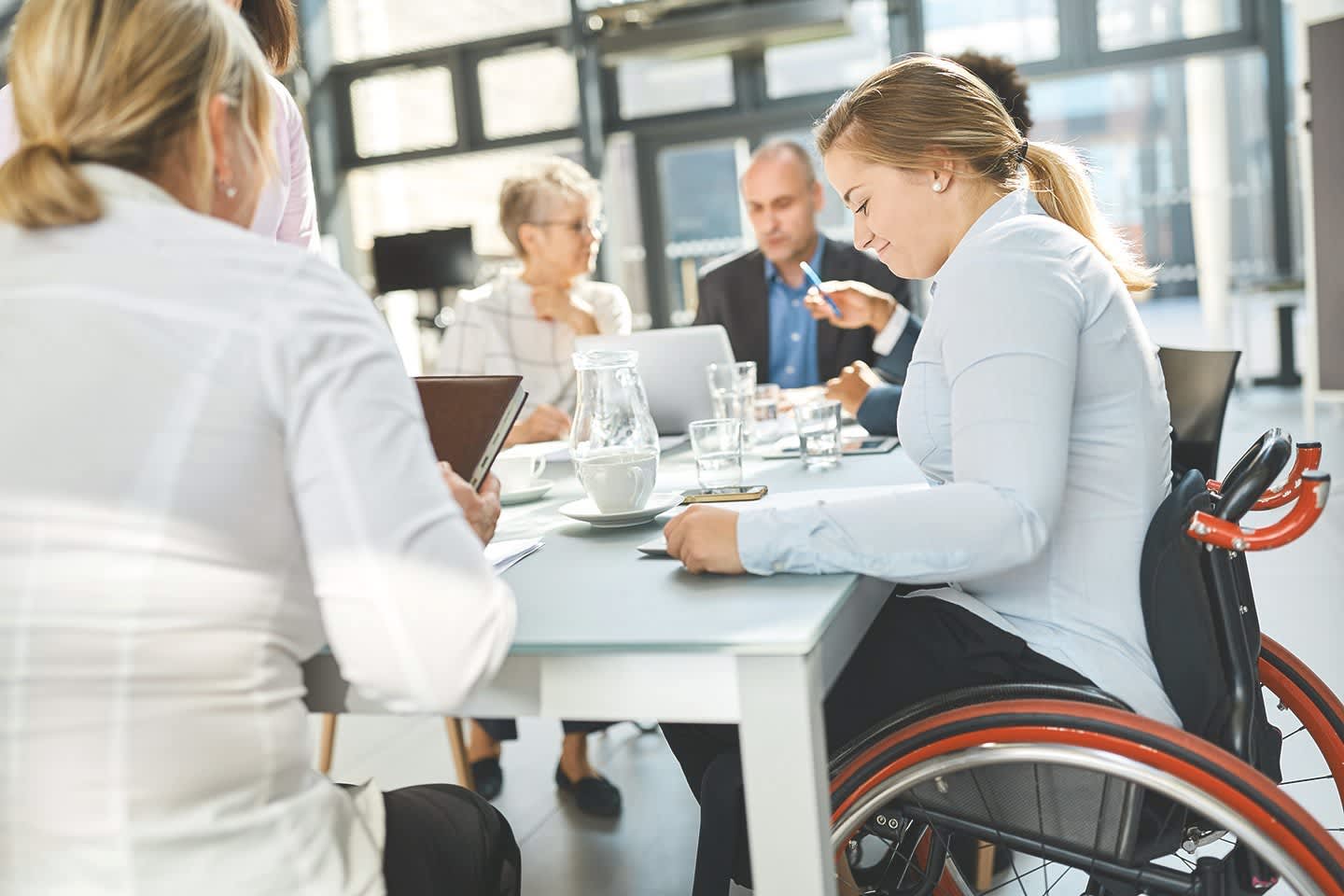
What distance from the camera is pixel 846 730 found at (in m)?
1.31

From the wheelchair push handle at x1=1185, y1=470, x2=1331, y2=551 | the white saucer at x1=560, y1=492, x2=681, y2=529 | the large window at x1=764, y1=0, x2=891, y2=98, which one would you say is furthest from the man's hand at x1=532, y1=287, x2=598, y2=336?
the large window at x1=764, y1=0, x2=891, y2=98

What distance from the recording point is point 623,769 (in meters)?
2.53

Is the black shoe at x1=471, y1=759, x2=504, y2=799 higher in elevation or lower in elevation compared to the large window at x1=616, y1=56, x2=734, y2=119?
lower

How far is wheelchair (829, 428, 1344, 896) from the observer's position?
1.01 meters

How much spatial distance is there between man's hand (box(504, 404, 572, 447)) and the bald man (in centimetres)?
91

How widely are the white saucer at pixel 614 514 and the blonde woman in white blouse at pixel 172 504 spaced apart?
54cm

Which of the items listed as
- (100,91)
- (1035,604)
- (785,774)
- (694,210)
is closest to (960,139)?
(1035,604)

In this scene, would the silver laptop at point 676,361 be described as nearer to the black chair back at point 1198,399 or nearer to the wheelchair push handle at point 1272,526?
the black chair back at point 1198,399

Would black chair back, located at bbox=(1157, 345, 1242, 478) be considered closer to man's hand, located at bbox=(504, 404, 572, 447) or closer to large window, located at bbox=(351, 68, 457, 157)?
man's hand, located at bbox=(504, 404, 572, 447)

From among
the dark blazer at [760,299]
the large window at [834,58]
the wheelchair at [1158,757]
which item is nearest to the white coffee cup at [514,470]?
the wheelchair at [1158,757]

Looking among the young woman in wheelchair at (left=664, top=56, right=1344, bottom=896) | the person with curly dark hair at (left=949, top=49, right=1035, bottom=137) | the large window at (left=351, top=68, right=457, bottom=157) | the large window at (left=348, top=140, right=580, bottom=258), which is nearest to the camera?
the young woman in wheelchair at (left=664, top=56, right=1344, bottom=896)

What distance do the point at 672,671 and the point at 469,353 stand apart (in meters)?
2.20

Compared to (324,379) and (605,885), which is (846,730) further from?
(605,885)

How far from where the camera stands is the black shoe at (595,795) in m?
2.31
